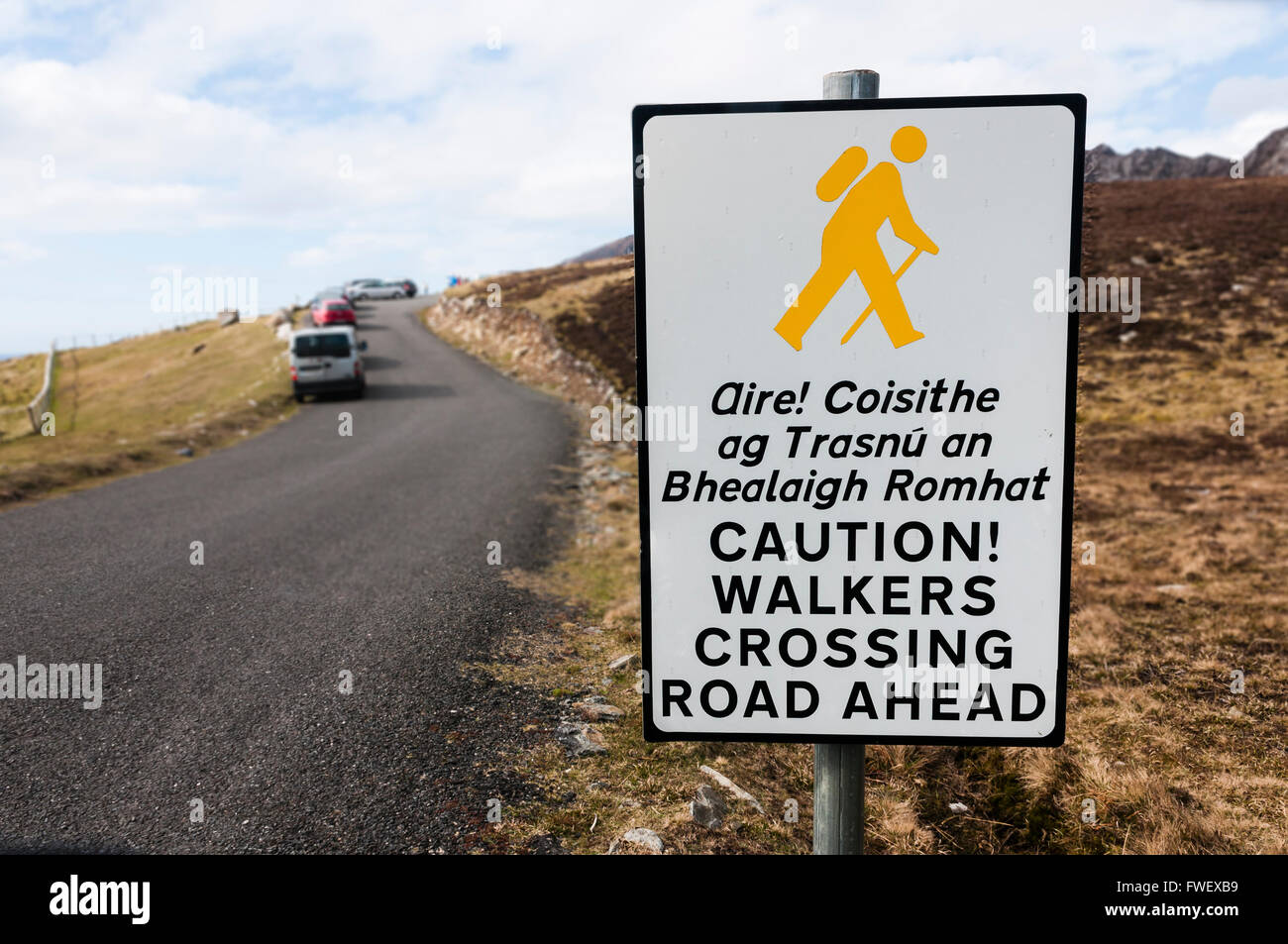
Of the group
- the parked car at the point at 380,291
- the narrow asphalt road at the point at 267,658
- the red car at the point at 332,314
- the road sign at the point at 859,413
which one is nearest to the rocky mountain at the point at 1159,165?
the parked car at the point at 380,291

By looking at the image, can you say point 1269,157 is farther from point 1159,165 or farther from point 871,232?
point 871,232

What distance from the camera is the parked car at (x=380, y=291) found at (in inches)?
2231

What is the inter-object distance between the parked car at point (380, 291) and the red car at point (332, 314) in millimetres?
22209

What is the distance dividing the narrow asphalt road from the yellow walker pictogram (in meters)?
2.70

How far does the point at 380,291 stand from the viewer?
188ft

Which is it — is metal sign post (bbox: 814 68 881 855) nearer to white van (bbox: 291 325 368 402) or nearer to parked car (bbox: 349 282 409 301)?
white van (bbox: 291 325 368 402)

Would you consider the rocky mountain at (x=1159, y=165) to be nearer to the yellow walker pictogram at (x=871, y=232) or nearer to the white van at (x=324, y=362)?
the white van at (x=324, y=362)

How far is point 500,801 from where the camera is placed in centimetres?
350

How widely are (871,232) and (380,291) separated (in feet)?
198

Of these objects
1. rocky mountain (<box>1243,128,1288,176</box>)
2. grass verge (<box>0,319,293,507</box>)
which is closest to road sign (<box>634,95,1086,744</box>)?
grass verge (<box>0,319,293,507</box>)

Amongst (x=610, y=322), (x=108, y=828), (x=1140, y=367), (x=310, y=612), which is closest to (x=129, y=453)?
(x=310, y=612)

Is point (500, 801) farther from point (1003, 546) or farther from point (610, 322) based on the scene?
point (610, 322)
